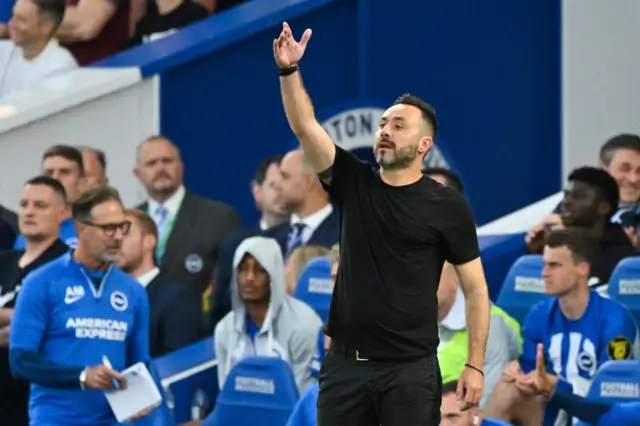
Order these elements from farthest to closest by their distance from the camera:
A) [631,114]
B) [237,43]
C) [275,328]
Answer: [237,43] → [631,114] → [275,328]

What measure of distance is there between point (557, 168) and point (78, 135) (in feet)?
10.4

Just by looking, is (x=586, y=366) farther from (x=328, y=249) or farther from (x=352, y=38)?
(x=352, y=38)

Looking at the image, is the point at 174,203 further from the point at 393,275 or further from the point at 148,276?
the point at 393,275

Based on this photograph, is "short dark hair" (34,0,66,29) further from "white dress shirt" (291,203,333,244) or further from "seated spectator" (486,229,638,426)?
"seated spectator" (486,229,638,426)

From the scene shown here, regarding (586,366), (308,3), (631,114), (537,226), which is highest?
(308,3)

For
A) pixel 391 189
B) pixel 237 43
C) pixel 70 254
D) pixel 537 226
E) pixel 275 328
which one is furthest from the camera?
pixel 237 43

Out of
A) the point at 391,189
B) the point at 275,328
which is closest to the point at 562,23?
the point at 275,328

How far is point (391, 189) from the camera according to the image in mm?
6656

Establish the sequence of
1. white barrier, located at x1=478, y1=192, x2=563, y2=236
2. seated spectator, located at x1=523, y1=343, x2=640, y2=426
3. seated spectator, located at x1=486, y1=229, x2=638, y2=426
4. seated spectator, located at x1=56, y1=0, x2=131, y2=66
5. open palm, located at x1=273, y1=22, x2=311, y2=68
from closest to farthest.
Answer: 1. open palm, located at x1=273, y1=22, x2=311, y2=68
2. seated spectator, located at x1=523, y1=343, x2=640, y2=426
3. seated spectator, located at x1=486, y1=229, x2=638, y2=426
4. white barrier, located at x1=478, y1=192, x2=563, y2=236
5. seated spectator, located at x1=56, y1=0, x2=131, y2=66

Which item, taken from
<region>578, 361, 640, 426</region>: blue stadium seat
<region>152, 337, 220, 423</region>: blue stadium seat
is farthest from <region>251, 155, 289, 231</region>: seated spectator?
<region>578, 361, 640, 426</region>: blue stadium seat

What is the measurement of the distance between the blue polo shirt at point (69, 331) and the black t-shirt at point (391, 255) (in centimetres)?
241

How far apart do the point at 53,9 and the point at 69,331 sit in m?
4.24

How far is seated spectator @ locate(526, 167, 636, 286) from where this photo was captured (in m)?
10.1

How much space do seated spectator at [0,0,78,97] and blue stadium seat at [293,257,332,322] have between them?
9.89 ft
